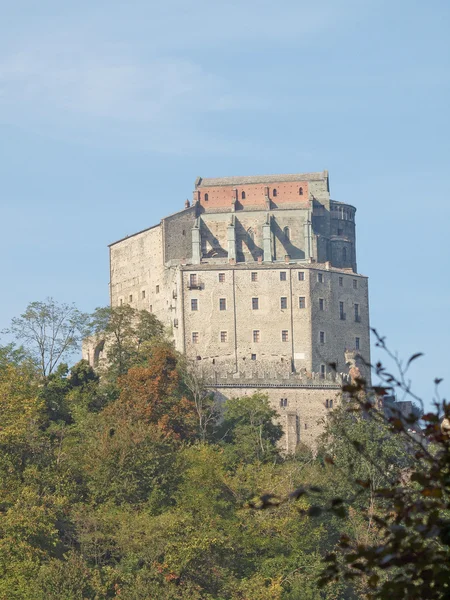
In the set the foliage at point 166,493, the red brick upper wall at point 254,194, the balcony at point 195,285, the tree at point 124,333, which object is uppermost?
the red brick upper wall at point 254,194

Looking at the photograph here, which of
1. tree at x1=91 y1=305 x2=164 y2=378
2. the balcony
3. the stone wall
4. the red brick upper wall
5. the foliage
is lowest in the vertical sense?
the foliage

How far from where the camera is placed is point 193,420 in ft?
273

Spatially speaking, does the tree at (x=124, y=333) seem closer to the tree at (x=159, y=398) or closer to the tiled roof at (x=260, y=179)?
the tree at (x=159, y=398)

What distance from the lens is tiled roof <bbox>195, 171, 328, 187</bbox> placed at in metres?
109

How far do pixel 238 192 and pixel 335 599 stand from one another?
161ft

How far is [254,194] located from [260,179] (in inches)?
80.5

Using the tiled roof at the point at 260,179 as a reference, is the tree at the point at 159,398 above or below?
below

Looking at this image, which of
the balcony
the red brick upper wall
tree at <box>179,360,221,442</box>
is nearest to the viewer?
tree at <box>179,360,221,442</box>

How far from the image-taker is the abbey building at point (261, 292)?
91.9 meters

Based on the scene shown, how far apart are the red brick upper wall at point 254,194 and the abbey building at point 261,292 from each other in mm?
102

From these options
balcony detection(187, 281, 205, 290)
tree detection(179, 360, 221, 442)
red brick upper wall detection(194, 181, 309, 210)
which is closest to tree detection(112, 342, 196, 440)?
tree detection(179, 360, 221, 442)

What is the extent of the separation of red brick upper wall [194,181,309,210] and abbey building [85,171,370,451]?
102 mm

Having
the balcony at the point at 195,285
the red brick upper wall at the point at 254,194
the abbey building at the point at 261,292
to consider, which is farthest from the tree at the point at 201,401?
the red brick upper wall at the point at 254,194

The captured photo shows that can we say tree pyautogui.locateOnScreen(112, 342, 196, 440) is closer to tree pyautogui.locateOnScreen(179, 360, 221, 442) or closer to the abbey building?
tree pyautogui.locateOnScreen(179, 360, 221, 442)
